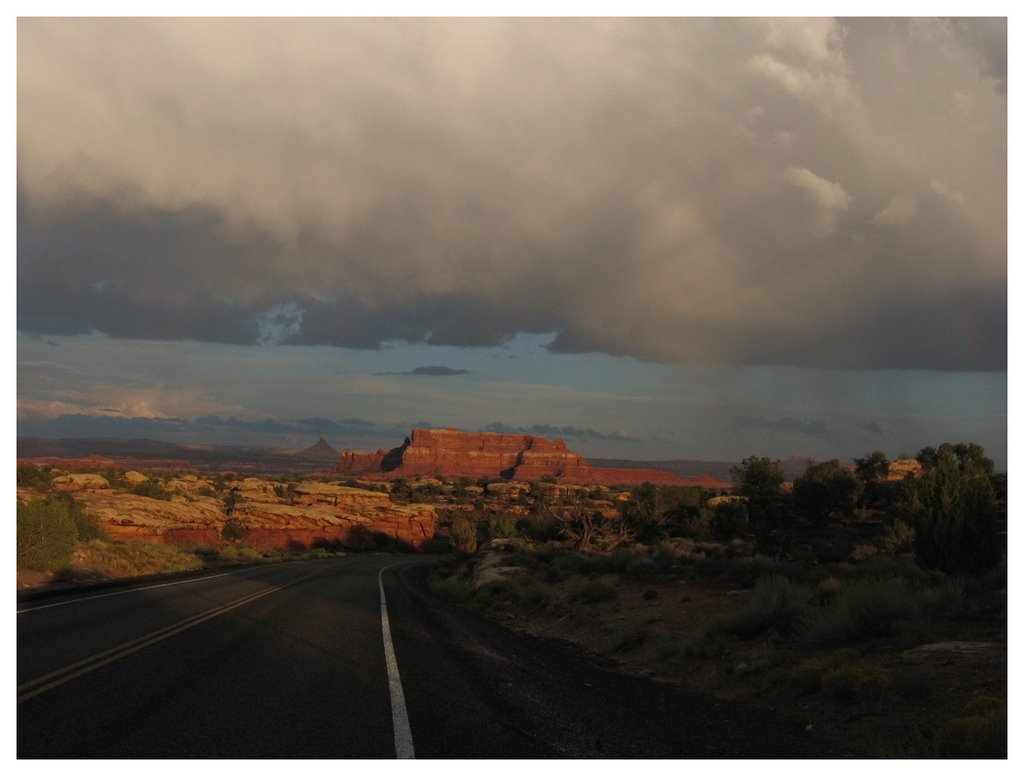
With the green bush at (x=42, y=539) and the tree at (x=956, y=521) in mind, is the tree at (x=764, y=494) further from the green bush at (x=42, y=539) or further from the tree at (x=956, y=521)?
the green bush at (x=42, y=539)

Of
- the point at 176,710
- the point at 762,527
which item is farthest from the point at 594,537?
the point at 176,710

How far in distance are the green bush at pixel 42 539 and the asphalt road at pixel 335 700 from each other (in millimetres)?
12079

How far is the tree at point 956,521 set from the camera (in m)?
16.5

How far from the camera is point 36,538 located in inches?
1001

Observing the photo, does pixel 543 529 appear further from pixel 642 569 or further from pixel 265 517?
pixel 265 517

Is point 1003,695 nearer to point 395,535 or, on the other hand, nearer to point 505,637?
point 505,637

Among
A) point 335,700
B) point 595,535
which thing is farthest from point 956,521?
point 595,535

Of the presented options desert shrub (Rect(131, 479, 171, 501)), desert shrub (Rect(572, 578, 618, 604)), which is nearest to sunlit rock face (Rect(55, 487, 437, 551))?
desert shrub (Rect(131, 479, 171, 501))

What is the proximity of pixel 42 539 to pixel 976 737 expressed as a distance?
29925 millimetres

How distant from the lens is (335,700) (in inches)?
324

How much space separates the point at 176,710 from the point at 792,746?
7235mm

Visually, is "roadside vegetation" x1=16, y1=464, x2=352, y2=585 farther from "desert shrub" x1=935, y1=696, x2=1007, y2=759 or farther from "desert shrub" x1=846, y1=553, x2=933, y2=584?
"desert shrub" x1=935, y1=696, x2=1007, y2=759

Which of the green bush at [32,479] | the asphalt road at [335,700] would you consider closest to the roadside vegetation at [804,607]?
the asphalt road at [335,700]

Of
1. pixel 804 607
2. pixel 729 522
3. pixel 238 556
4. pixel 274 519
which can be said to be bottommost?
pixel 274 519
